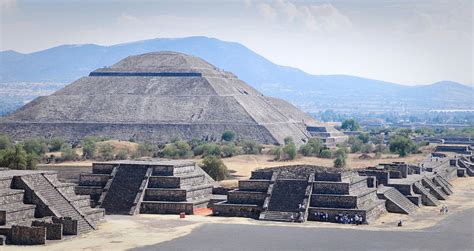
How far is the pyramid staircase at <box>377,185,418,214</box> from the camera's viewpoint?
64.1 m

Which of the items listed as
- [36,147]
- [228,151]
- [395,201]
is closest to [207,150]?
[228,151]

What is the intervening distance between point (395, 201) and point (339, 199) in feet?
27.5

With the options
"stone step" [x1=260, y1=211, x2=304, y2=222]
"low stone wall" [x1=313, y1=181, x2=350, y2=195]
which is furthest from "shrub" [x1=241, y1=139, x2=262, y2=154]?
"stone step" [x1=260, y1=211, x2=304, y2=222]

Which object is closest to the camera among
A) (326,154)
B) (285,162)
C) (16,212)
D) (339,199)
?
(16,212)

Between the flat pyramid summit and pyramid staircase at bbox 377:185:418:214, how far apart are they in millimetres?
76478

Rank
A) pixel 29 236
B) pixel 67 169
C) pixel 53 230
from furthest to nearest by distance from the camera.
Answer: pixel 67 169 < pixel 53 230 < pixel 29 236

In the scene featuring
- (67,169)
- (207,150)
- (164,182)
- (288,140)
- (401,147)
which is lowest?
(67,169)

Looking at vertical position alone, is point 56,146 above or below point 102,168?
below

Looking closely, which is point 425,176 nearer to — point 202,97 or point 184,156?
point 184,156

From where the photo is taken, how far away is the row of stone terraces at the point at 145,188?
200 ft

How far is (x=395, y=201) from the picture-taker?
64.9 m

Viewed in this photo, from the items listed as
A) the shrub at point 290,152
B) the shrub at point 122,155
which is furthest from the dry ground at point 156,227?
the shrub at point 122,155

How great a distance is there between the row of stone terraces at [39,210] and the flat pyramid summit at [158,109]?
8727 centimetres

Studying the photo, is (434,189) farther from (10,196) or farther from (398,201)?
(10,196)
